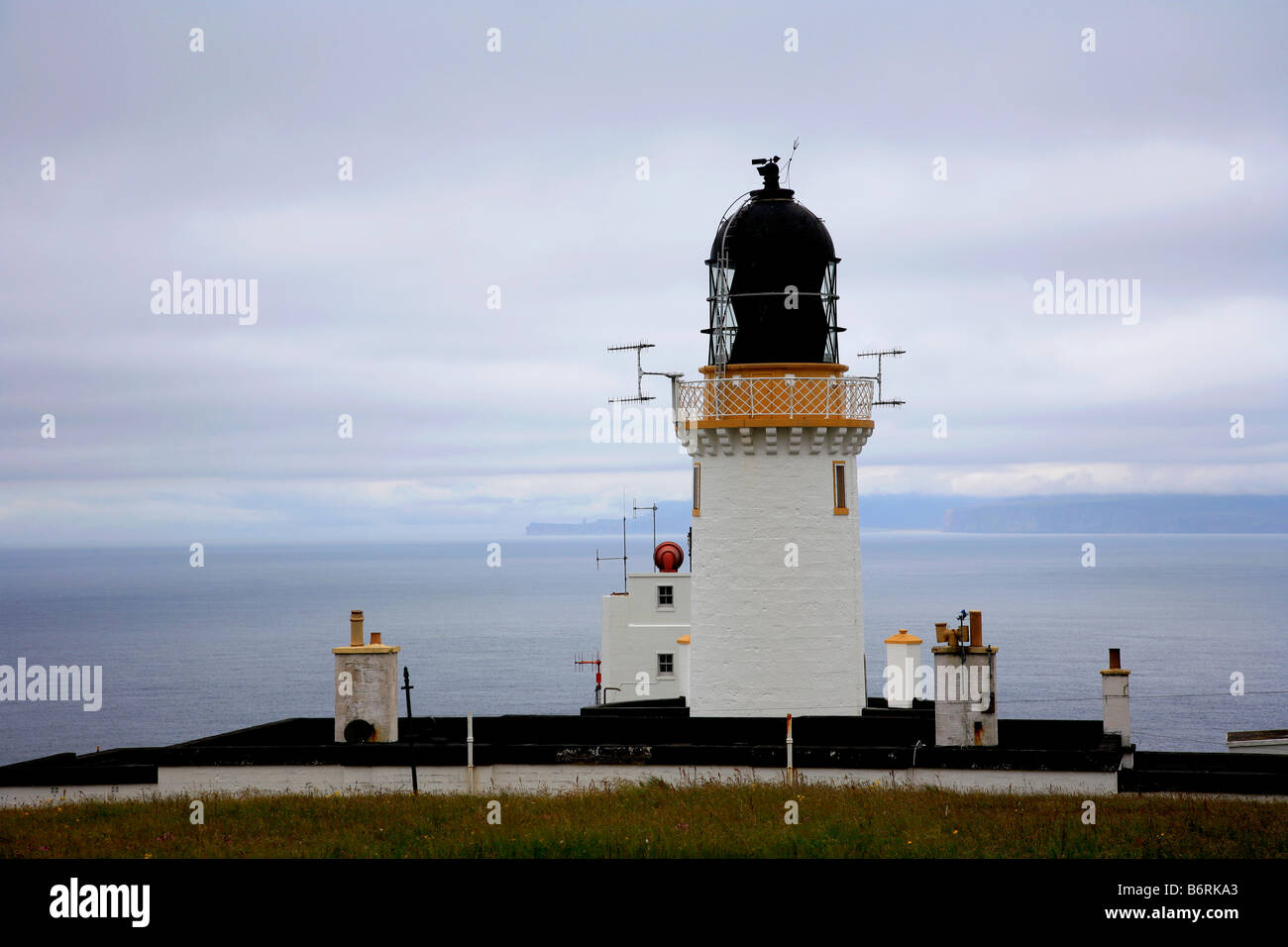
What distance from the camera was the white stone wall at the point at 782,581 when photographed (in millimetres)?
28203

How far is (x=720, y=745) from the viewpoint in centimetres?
2411

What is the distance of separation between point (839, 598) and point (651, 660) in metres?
21.9

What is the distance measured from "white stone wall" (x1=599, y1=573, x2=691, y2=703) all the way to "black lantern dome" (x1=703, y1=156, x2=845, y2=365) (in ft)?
69.1

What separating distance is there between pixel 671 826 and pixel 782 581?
10553 millimetres

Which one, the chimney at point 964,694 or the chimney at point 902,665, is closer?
the chimney at point 964,694

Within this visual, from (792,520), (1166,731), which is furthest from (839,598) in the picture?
(1166,731)

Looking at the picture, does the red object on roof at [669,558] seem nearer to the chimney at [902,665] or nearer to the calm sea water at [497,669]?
the chimney at [902,665]

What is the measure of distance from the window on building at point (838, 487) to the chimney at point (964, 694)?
462cm

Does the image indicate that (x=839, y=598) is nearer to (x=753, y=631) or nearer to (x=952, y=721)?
(x=753, y=631)

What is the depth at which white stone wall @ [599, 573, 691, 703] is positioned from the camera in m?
49.3

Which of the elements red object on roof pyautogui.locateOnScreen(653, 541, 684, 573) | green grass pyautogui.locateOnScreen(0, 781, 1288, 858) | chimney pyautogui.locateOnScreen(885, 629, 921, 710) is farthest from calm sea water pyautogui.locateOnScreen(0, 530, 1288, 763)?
green grass pyautogui.locateOnScreen(0, 781, 1288, 858)

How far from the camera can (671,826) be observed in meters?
18.2

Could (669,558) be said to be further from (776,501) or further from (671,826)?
(671,826)

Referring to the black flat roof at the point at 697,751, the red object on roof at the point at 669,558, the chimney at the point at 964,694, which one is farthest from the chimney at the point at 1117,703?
the red object on roof at the point at 669,558
